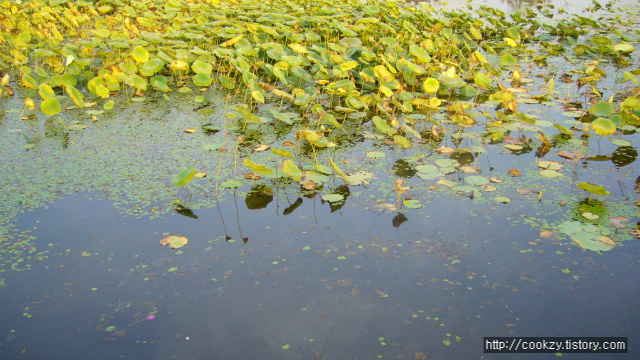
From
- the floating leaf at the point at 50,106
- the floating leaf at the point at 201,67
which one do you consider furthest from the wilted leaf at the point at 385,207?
the floating leaf at the point at 50,106

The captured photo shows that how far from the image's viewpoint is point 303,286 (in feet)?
5.61

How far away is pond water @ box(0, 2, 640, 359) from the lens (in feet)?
4.95

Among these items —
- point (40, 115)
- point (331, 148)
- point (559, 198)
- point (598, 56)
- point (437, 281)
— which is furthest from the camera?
point (598, 56)

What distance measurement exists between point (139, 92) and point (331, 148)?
174 cm

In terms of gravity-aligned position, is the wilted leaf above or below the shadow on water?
above

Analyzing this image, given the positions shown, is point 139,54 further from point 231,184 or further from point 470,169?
point 470,169

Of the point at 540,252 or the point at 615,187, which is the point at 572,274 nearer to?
the point at 540,252

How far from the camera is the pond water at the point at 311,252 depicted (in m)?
1.51

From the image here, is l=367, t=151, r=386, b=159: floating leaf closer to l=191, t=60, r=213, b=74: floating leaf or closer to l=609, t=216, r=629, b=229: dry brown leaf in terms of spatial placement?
l=609, t=216, r=629, b=229: dry brown leaf

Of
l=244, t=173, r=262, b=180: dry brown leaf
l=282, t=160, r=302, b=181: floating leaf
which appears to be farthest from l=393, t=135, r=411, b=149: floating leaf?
l=244, t=173, r=262, b=180: dry brown leaf

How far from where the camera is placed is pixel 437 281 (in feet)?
5.65

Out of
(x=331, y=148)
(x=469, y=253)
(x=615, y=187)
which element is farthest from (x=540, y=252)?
(x=331, y=148)

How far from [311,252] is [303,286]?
20cm

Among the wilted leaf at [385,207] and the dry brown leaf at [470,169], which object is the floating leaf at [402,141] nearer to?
the dry brown leaf at [470,169]
